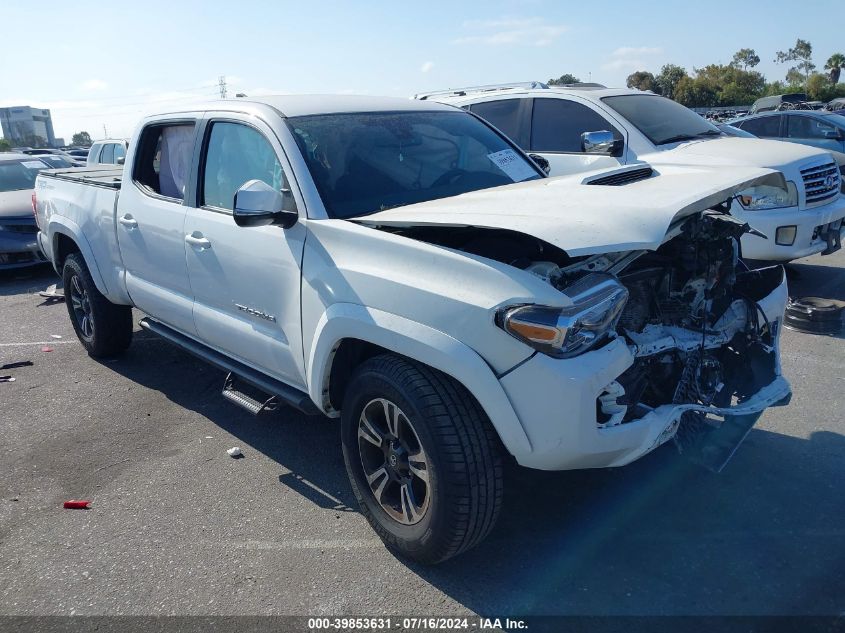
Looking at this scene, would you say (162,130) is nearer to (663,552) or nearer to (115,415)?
(115,415)

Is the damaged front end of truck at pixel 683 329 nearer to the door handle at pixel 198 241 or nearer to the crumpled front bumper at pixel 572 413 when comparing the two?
the crumpled front bumper at pixel 572 413

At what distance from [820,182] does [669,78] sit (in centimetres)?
7121

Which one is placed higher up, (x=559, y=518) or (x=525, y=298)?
(x=525, y=298)

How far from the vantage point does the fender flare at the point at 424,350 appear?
2633mm

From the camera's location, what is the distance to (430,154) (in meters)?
4.11

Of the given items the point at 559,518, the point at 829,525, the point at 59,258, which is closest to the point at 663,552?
the point at 559,518

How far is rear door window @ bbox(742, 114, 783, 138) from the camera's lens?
13281mm

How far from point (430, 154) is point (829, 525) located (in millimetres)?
2735

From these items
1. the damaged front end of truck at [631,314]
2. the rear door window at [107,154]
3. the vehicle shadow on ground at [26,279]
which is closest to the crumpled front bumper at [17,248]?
the vehicle shadow on ground at [26,279]

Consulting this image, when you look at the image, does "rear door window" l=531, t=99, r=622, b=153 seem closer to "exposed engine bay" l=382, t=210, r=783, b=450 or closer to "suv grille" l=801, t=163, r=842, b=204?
"suv grille" l=801, t=163, r=842, b=204

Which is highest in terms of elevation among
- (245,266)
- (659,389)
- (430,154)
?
(430,154)

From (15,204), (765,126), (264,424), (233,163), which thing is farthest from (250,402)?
(765,126)

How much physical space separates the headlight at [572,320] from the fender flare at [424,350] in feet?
0.67

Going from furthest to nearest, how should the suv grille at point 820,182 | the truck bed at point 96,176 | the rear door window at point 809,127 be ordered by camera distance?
the rear door window at point 809,127
the suv grille at point 820,182
the truck bed at point 96,176
